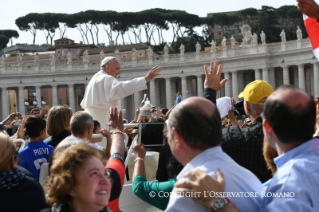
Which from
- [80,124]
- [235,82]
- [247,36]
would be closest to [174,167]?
[80,124]

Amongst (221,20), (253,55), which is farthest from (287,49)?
(221,20)

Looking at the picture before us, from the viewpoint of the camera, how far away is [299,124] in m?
3.12

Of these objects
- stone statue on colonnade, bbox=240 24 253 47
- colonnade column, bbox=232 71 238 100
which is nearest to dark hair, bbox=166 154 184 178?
colonnade column, bbox=232 71 238 100

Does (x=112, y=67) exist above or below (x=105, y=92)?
above

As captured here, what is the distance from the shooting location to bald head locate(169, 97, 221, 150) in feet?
10.6

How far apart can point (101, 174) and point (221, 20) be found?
105 m

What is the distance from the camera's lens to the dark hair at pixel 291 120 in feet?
10.2

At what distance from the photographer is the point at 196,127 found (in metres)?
3.21

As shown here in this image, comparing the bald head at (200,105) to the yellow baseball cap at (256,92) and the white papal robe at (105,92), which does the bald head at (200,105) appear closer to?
the yellow baseball cap at (256,92)

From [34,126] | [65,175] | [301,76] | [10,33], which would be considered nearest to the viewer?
[65,175]

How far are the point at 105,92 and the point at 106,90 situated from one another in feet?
0.17

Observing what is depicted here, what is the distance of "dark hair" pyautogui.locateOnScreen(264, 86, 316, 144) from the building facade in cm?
4699

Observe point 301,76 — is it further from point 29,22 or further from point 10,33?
point 10,33

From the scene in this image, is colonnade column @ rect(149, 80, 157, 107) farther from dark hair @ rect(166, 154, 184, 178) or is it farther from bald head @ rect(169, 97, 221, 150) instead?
bald head @ rect(169, 97, 221, 150)
